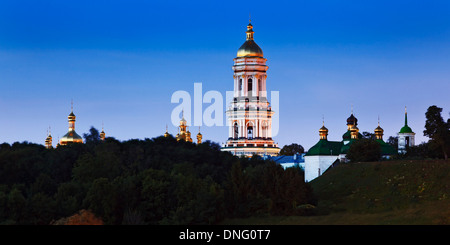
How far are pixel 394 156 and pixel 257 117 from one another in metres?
46.4

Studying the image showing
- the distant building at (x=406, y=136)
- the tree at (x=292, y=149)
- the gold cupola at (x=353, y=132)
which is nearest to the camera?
the gold cupola at (x=353, y=132)

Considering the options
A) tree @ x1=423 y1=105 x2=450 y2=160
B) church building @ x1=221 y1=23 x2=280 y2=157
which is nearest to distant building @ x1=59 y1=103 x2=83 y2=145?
church building @ x1=221 y1=23 x2=280 y2=157

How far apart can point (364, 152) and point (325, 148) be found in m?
13.6

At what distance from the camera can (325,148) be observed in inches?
4313

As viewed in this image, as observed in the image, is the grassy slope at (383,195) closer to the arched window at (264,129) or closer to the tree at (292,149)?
the arched window at (264,129)

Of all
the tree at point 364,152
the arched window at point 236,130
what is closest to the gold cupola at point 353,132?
the tree at point 364,152

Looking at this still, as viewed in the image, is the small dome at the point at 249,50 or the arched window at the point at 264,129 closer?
the small dome at the point at 249,50

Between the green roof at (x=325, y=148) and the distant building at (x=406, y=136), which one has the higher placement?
the distant building at (x=406, y=136)

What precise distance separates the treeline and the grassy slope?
222cm

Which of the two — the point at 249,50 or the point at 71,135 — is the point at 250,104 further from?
the point at 71,135

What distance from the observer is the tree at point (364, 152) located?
315 feet

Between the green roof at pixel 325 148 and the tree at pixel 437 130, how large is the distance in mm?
19361
